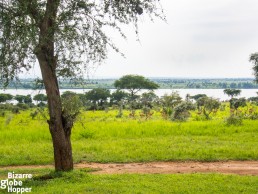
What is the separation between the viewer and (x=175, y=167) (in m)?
13.2

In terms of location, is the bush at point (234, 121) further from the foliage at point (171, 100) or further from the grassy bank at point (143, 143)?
the foliage at point (171, 100)

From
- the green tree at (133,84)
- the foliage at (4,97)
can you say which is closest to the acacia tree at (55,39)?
the foliage at (4,97)

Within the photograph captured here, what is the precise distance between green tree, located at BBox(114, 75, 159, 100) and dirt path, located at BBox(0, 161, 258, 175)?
Result: 165 ft

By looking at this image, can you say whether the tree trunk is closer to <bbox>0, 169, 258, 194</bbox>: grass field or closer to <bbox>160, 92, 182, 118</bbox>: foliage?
<bbox>0, 169, 258, 194</bbox>: grass field

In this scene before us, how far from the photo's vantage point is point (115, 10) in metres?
10.8

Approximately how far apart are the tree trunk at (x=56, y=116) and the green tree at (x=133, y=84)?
2087 inches

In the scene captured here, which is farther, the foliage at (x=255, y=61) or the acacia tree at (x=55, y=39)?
the foliage at (x=255, y=61)

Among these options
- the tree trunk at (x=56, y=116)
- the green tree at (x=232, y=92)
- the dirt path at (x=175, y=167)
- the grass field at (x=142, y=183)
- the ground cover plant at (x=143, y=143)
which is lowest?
the dirt path at (x=175, y=167)

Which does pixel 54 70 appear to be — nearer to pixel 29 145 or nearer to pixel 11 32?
pixel 11 32

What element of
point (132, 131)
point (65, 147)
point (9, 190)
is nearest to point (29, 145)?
point (132, 131)

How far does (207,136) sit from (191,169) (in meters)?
6.83

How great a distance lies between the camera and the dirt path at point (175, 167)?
490 inches

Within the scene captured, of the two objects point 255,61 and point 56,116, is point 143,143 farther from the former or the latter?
point 255,61

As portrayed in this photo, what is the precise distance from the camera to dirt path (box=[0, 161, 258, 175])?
12.5 meters
